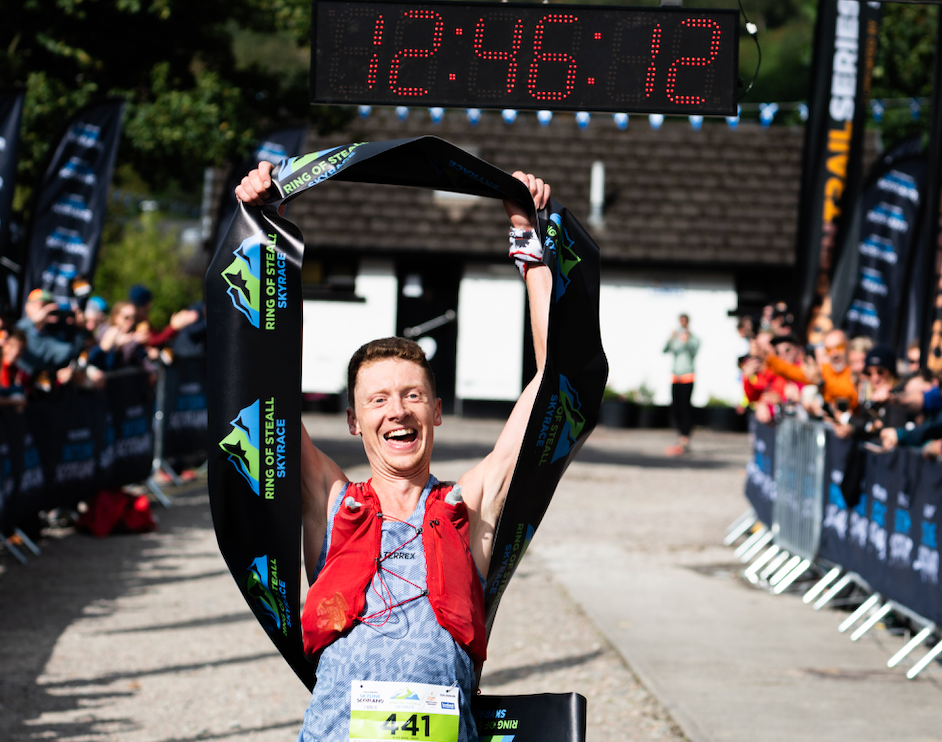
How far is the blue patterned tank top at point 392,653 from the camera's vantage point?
311cm

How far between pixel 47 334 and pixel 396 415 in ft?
26.2

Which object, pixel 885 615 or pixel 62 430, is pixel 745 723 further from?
pixel 62 430

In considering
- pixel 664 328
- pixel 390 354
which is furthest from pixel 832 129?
pixel 664 328

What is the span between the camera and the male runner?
314 cm

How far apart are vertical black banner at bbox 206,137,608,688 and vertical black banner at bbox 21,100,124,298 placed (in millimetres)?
11166

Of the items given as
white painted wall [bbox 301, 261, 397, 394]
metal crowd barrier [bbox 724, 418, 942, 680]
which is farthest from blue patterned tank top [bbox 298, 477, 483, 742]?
white painted wall [bbox 301, 261, 397, 394]

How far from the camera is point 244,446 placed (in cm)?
333

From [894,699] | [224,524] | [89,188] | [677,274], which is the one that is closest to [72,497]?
[89,188]

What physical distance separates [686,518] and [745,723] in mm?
7398

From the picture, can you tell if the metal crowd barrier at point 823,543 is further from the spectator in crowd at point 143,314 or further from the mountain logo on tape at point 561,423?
the spectator in crowd at point 143,314

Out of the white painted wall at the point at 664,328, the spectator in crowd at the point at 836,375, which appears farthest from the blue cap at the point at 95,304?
the white painted wall at the point at 664,328

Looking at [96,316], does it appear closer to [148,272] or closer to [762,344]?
[762,344]

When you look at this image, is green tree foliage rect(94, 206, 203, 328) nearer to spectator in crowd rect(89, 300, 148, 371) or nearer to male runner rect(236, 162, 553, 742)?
spectator in crowd rect(89, 300, 148, 371)

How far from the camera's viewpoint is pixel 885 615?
8742mm
